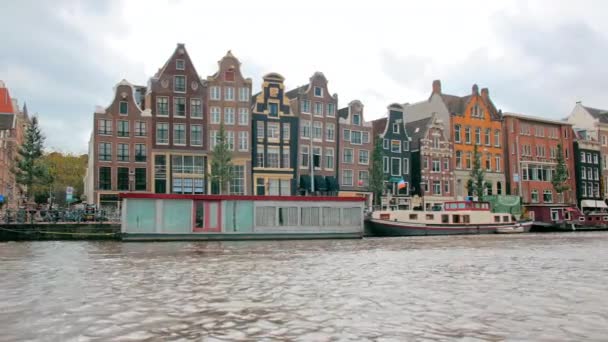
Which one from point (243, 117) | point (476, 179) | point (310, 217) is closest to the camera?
point (310, 217)

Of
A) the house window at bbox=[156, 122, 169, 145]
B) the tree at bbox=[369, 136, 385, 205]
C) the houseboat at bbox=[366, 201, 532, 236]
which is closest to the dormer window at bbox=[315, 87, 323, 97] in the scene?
the tree at bbox=[369, 136, 385, 205]

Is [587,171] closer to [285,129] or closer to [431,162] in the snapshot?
[431,162]

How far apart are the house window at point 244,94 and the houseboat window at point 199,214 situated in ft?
83.5

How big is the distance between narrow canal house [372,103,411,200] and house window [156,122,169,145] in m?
26.5

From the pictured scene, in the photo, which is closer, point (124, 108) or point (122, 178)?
point (122, 178)

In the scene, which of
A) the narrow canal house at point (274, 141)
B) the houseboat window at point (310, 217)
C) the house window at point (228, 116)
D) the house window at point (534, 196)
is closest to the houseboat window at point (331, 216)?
the houseboat window at point (310, 217)

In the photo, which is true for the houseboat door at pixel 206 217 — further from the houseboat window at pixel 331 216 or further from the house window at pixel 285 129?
the house window at pixel 285 129

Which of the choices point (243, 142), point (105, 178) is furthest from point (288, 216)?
point (105, 178)

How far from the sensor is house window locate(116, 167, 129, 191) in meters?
61.9

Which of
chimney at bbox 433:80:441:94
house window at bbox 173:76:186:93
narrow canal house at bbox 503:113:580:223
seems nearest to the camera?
house window at bbox 173:76:186:93

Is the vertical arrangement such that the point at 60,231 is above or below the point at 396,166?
below

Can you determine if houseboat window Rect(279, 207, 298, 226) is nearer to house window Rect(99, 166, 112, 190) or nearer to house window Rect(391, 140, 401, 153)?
house window Rect(99, 166, 112, 190)

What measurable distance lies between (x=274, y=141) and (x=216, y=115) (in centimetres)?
712

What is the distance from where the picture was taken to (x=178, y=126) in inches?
2554
